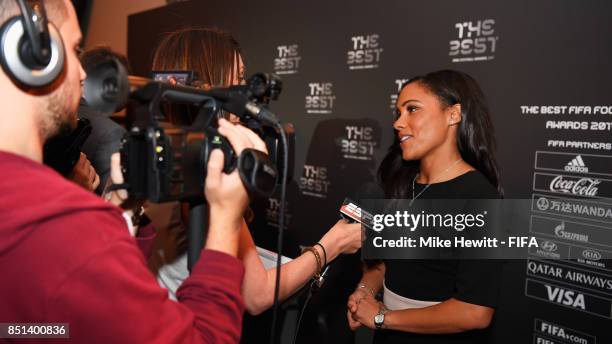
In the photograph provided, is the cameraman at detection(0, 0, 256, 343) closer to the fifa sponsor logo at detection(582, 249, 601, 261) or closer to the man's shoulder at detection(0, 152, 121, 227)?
the man's shoulder at detection(0, 152, 121, 227)

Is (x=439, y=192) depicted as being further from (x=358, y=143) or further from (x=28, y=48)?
(x=28, y=48)

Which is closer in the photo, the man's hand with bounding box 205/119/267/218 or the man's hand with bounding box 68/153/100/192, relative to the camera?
the man's hand with bounding box 205/119/267/218

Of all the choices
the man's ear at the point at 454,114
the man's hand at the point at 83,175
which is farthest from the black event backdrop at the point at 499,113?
the man's hand at the point at 83,175

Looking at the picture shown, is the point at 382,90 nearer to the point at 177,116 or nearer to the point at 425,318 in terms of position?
the point at 425,318

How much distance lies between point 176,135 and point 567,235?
163 cm

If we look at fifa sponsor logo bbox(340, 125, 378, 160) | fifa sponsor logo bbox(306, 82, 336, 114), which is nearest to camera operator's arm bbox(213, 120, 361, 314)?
fifa sponsor logo bbox(340, 125, 378, 160)

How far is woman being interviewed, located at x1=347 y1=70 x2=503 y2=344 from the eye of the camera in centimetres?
133

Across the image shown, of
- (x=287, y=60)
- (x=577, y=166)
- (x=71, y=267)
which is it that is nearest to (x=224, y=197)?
(x=71, y=267)

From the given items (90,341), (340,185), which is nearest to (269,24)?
(340,185)

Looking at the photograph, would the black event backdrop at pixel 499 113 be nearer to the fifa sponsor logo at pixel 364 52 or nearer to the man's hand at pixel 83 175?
the fifa sponsor logo at pixel 364 52

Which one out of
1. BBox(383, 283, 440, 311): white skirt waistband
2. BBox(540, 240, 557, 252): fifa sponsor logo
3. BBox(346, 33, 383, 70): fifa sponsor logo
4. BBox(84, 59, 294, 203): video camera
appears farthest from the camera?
BBox(346, 33, 383, 70): fifa sponsor logo

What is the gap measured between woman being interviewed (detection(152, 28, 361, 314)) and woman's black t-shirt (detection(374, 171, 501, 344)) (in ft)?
1.19

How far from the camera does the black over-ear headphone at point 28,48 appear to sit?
0.61 m

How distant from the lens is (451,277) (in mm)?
1408
